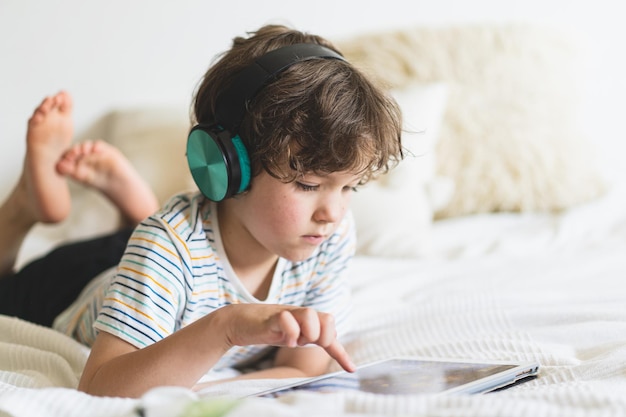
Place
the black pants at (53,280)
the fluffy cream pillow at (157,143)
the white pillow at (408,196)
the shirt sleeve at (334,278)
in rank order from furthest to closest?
the fluffy cream pillow at (157,143) < the white pillow at (408,196) < the black pants at (53,280) < the shirt sleeve at (334,278)

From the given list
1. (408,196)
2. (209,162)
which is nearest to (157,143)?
(408,196)

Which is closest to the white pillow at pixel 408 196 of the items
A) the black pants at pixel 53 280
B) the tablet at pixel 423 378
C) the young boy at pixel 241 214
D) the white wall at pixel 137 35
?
the white wall at pixel 137 35

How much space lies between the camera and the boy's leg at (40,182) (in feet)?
4.33

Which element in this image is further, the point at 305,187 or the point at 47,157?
the point at 47,157

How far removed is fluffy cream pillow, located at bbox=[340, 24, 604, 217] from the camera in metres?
1.82

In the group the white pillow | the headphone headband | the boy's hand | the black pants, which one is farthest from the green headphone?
the white pillow

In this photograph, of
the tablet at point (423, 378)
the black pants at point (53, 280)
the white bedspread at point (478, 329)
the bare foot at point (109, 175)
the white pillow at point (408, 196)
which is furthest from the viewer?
the white pillow at point (408, 196)

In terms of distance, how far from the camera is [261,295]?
102 cm

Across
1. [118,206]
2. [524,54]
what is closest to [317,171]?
[118,206]

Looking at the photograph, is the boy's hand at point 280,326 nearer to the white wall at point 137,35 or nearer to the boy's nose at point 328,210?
the boy's nose at point 328,210

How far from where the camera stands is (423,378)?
79 centimetres

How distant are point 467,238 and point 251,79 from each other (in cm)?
97

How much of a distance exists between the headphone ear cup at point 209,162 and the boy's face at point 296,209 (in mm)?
48

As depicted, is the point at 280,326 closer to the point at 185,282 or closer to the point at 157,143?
the point at 185,282
